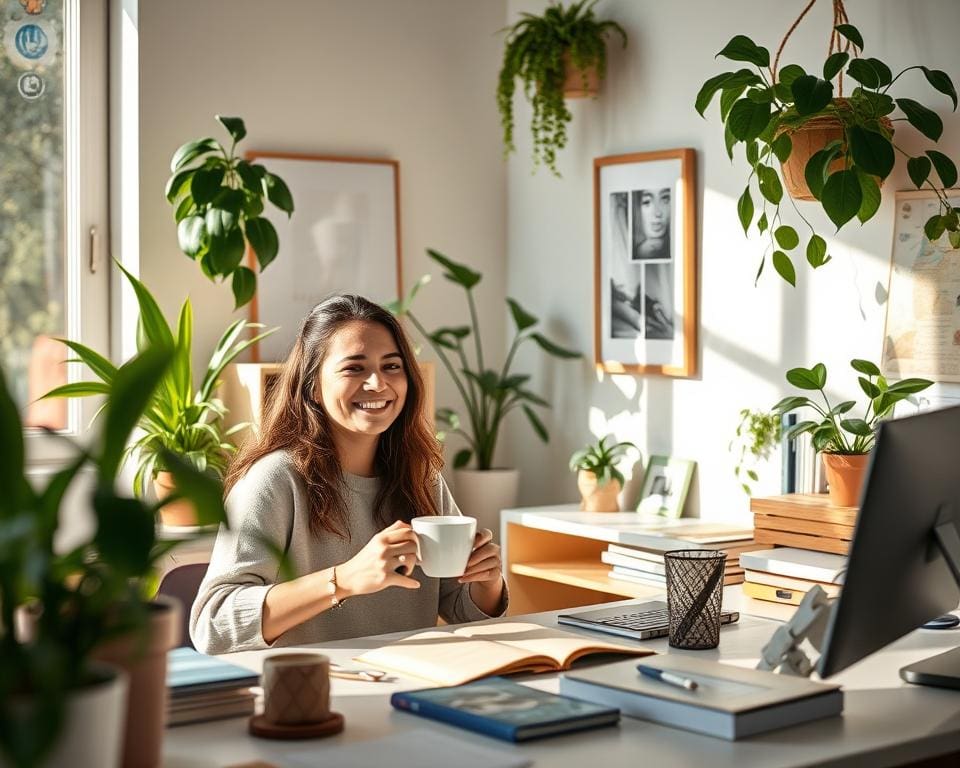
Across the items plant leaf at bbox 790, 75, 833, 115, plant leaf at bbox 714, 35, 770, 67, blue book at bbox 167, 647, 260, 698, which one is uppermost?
plant leaf at bbox 714, 35, 770, 67

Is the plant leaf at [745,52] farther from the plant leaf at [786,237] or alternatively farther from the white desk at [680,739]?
the white desk at [680,739]

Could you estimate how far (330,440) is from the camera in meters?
2.62

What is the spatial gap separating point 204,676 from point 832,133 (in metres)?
1.96

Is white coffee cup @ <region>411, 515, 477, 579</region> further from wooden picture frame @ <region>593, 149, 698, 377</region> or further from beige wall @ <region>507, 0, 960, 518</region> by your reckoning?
wooden picture frame @ <region>593, 149, 698, 377</region>

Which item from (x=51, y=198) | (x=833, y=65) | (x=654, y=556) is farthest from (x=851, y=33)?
(x=51, y=198)

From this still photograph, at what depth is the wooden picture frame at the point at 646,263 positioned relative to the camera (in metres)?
3.73

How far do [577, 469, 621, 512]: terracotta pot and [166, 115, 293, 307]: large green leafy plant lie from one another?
3.56 ft

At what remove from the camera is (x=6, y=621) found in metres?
1.11

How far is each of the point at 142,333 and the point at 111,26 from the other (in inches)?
36.2

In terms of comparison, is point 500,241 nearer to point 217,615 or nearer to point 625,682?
point 217,615

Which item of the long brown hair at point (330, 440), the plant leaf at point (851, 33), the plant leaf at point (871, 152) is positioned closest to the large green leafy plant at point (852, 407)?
the plant leaf at point (871, 152)

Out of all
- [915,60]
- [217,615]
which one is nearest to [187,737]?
[217,615]

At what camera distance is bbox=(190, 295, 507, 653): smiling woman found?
235 cm

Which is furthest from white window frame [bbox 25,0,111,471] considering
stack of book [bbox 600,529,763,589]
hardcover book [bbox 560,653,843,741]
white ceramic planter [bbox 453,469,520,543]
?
hardcover book [bbox 560,653,843,741]
